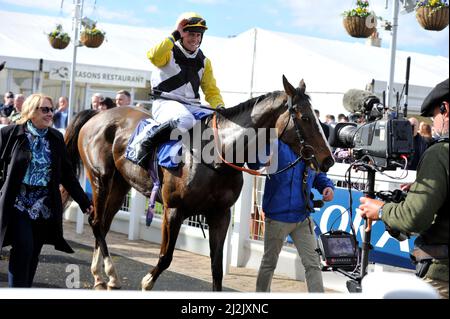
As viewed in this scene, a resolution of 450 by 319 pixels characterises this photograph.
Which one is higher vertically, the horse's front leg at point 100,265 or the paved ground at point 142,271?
the horse's front leg at point 100,265

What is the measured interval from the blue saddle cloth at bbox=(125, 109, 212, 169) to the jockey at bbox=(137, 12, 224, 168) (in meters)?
0.06

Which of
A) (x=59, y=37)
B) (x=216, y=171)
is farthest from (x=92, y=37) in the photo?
(x=216, y=171)

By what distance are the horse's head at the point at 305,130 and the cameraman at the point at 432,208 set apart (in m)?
1.62

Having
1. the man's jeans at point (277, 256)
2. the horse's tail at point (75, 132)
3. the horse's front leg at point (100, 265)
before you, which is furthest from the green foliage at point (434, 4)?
the horse's front leg at point (100, 265)

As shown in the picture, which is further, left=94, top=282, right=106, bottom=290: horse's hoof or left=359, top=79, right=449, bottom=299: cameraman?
left=94, top=282, right=106, bottom=290: horse's hoof

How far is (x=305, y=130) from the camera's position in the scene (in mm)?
4727

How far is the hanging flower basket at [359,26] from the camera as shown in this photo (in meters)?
8.30

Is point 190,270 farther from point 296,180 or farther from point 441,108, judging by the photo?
point 441,108

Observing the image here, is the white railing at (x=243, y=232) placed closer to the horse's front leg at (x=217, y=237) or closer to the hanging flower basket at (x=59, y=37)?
the horse's front leg at (x=217, y=237)

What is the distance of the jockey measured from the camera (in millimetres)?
5207

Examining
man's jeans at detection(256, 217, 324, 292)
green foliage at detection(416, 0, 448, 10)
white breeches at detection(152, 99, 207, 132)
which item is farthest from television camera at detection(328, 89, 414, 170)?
green foliage at detection(416, 0, 448, 10)

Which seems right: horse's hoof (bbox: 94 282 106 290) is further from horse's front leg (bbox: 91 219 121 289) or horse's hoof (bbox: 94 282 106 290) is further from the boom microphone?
the boom microphone

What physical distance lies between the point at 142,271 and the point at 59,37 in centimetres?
581
